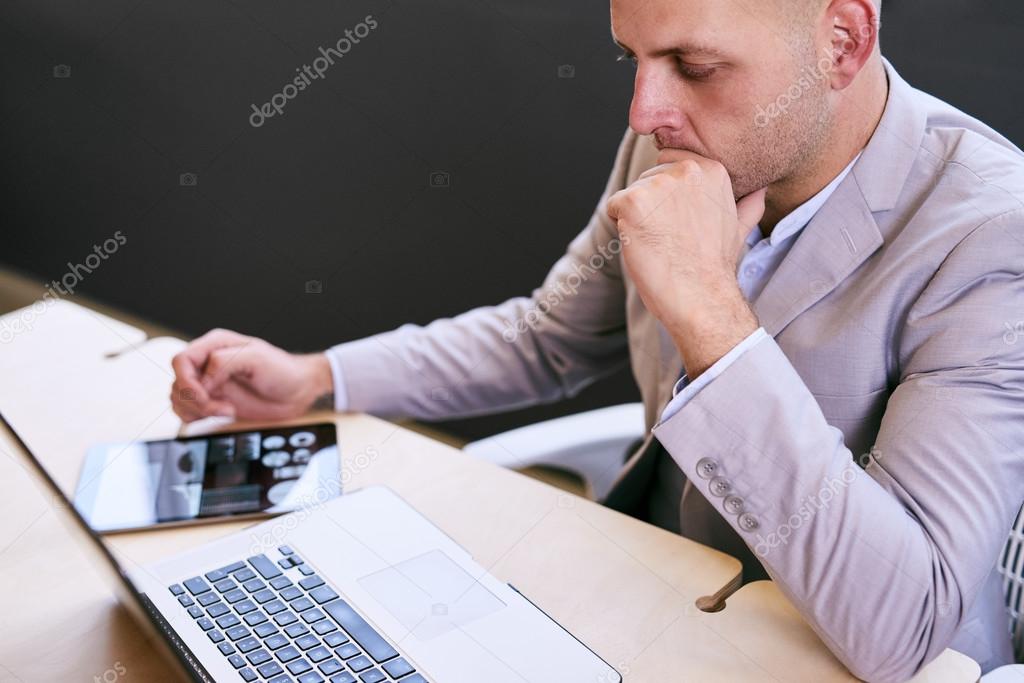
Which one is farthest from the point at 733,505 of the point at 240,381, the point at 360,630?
the point at 240,381

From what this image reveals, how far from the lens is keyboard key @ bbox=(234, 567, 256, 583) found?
35.4 inches

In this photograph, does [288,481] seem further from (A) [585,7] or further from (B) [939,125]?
(A) [585,7]

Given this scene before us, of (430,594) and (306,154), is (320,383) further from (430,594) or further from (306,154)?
(306,154)

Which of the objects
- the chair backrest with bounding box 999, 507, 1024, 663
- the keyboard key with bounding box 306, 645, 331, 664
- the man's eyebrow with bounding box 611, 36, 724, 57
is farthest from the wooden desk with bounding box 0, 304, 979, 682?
the man's eyebrow with bounding box 611, 36, 724, 57

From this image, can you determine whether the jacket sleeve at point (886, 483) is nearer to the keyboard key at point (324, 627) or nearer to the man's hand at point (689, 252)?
the man's hand at point (689, 252)

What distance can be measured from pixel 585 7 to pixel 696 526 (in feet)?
4.12

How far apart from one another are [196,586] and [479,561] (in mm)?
269

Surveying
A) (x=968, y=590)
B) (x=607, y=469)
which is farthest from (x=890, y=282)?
(x=607, y=469)

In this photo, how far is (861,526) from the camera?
2.84 feet

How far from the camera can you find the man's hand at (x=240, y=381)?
1.25 m

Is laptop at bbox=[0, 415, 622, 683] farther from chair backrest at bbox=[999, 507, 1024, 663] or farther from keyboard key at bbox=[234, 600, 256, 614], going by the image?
chair backrest at bbox=[999, 507, 1024, 663]

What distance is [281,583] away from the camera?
896 millimetres

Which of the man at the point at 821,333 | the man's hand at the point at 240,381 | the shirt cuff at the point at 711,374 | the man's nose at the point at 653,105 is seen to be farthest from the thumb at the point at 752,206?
the man's hand at the point at 240,381

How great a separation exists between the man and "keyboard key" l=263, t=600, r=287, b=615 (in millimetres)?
380
